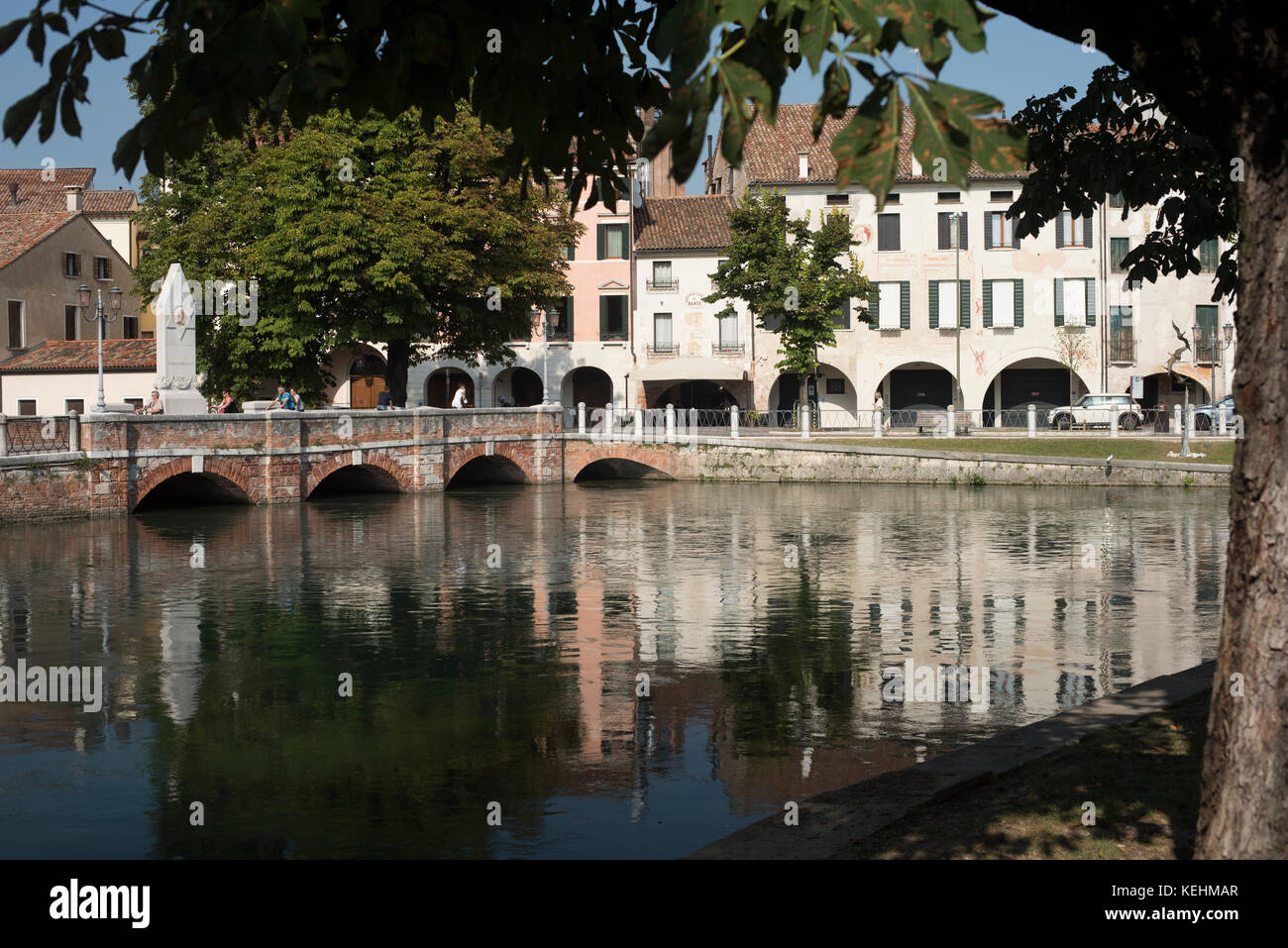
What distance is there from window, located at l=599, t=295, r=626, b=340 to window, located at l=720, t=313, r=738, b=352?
398 cm

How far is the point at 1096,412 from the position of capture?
A: 47594 millimetres

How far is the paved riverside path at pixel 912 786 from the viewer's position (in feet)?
21.2

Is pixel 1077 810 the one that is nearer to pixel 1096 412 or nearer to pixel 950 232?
pixel 1096 412

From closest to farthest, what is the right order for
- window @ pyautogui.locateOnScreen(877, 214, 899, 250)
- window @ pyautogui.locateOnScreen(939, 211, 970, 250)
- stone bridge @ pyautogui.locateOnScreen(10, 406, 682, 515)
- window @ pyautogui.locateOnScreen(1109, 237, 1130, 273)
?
stone bridge @ pyautogui.locateOnScreen(10, 406, 682, 515), window @ pyautogui.locateOnScreen(1109, 237, 1130, 273), window @ pyautogui.locateOnScreen(939, 211, 970, 250), window @ pyautogui.locateOnScreen(877, 214, 899, 250)

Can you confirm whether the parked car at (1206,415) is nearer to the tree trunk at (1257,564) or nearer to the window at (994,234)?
the window at (994,234)

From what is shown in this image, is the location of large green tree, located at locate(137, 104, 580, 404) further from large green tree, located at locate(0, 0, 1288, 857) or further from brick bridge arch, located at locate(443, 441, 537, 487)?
large green tree, located at locate(0, 0, 1288, 857)

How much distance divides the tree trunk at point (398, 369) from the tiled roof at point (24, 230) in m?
19.7

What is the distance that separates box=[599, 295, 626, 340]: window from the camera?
5475cm

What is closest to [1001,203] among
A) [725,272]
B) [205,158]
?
[725,272]

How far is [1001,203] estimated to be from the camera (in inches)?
2052

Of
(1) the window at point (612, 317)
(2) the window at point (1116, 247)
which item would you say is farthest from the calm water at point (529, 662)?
(1) the window at point (612, 317)

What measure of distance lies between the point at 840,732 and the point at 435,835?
3.83m

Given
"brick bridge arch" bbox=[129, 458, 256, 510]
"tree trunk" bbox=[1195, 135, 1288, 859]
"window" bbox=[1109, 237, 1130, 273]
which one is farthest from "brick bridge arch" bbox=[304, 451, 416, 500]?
"tree trunk" bbox=[1195, 135, 1288, 859]
